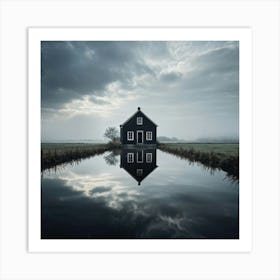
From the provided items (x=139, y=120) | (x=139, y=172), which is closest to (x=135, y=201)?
(x=139, y=172)

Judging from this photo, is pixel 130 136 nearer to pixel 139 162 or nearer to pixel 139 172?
pixel 139 162

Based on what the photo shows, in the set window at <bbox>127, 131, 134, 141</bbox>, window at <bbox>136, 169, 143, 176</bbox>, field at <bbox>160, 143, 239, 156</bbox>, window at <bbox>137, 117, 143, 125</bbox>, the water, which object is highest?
window at <bbox>137, 117, 143, 125</bbox>

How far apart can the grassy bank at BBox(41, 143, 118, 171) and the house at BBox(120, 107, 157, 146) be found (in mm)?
230

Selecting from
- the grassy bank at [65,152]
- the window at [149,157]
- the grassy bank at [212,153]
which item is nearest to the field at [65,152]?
the grassy bank at [65,152]

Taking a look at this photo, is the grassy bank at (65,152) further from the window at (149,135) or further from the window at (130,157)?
the window at (149,135)

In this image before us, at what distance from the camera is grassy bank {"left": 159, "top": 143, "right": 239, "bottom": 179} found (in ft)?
9.45

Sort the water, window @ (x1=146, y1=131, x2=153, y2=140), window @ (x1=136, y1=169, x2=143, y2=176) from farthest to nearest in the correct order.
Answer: window @ (x1=146, y1=131, x2=153, y2=140)
window @ (x1=136, y1=169, x2=143, y2=176)
the water

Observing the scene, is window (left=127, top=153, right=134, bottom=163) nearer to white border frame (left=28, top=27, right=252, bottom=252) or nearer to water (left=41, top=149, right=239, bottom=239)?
water (left=41, top=149, right=239, bottom=239)

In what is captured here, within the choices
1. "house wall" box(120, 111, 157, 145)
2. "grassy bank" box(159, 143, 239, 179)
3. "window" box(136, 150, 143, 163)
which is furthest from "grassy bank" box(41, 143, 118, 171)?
"grassy bank" box(159, 143, 239, 179)

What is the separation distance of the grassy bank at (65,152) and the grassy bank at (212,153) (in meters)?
0.80

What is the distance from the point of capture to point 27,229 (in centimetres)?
279
